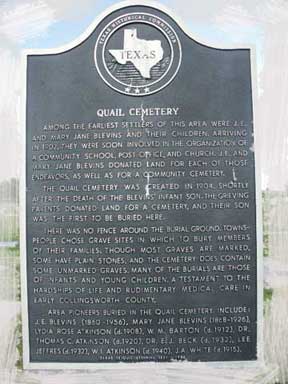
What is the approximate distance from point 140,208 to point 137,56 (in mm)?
1071

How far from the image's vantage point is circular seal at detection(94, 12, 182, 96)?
13.0 ft

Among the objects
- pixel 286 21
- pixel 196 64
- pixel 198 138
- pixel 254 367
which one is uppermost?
pixel 286 21

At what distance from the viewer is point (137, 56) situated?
3969 millimetres

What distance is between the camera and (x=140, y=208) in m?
3.92

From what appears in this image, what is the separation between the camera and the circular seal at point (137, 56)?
3.97 m

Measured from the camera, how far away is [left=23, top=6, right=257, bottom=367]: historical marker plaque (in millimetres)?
3900

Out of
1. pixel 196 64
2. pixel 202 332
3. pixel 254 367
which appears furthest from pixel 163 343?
pixel 196 64

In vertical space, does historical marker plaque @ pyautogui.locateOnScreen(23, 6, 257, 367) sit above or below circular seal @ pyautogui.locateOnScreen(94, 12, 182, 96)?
below

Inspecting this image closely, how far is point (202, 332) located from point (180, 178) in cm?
108

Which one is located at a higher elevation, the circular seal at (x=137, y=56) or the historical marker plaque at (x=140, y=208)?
the circular seal at (x=137, y=56)

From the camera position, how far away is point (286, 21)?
4.08m

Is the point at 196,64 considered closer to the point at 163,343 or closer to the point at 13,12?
the point at 13,12

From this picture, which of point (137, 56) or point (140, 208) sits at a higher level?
point (137, 56)

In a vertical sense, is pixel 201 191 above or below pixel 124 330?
above
